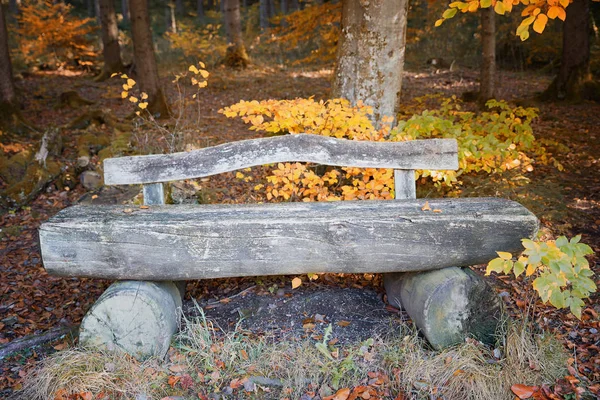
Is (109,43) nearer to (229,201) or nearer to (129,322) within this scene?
(229,201)

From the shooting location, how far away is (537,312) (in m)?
3.77

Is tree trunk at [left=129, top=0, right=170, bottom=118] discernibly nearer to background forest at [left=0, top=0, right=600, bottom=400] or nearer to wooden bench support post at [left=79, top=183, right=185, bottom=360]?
background forest at [left=0, top=0, right=600, bottom=400]

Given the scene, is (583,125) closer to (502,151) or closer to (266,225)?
(502,151)

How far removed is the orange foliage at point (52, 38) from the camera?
14.5 meters

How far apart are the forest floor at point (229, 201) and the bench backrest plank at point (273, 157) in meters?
1.05

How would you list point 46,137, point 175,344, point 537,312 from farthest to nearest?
point 46,137 < point 537,312 < point 175,344

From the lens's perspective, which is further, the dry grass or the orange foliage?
the orange foliage

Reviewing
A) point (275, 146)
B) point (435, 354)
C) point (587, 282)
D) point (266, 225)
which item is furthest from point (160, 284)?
point (587, 282)

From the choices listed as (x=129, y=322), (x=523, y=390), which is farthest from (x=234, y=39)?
(x=523, y=390)

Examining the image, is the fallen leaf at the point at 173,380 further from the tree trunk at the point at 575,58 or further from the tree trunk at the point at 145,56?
the tree trunk at the point at 575,58

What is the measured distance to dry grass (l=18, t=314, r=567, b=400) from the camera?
3.01m

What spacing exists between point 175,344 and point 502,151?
3.84m

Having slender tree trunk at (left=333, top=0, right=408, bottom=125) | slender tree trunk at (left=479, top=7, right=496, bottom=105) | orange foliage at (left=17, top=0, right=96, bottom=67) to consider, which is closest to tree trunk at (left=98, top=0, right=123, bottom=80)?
orange foliage at (left=17, top=0, right=96, bottom=67)

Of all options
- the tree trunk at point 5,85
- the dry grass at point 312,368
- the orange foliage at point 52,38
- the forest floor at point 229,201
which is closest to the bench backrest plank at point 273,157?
A: the forest floor at point 229,201
